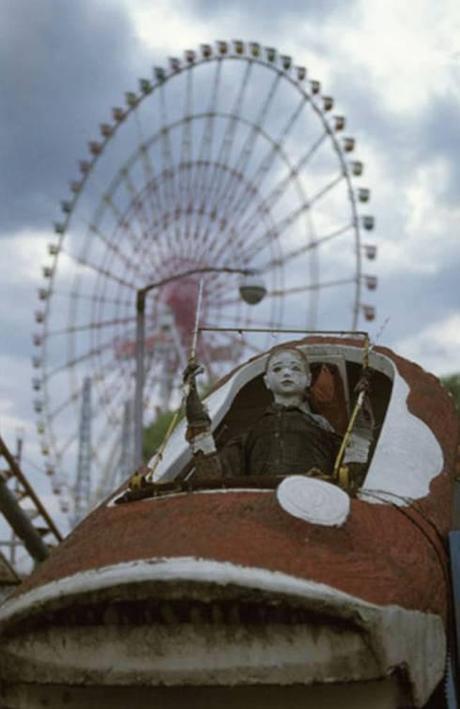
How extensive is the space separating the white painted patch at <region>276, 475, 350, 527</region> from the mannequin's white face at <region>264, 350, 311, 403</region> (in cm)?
194

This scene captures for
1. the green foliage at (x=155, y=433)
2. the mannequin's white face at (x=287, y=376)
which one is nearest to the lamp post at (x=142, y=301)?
the mannequin's white face at (x=287, y=376)

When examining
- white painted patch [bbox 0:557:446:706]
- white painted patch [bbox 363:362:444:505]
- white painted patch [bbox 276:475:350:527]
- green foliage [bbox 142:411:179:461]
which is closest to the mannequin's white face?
white painted patch [bbox 363:362:444:505]

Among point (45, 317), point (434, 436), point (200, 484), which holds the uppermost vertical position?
point (45, 317)

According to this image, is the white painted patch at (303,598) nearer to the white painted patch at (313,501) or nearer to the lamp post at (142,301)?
the white painted patch at (313,501)

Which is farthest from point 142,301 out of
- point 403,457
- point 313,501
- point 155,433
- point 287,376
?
point 155,433

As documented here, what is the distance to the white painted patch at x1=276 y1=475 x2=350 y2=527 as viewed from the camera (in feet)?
13.6

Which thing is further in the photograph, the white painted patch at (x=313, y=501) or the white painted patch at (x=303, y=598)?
the white painted patch at (x=313, y=501)

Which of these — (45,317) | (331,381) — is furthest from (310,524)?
(45,317)

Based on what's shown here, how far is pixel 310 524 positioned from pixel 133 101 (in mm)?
25877

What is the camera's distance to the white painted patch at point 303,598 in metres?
3.82

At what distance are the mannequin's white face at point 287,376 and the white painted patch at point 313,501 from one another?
6.37 ft

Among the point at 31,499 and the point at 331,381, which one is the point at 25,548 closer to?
the point at 31,499

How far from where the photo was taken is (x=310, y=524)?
4.16m

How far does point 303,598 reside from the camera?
3.83 meters
